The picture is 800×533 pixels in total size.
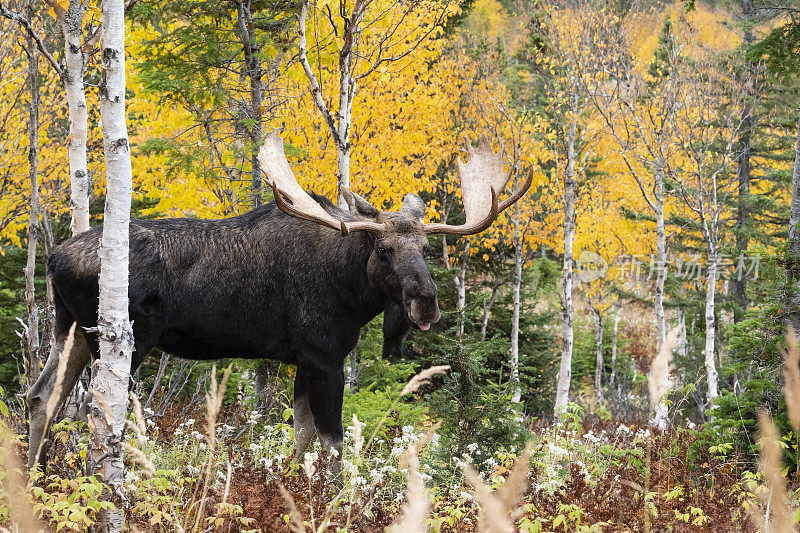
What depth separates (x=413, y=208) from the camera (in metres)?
5.49

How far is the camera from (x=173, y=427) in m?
6.95

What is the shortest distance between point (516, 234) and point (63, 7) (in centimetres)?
1069

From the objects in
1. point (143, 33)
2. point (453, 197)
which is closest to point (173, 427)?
point (143, 33)

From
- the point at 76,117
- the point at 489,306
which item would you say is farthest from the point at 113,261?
the point at 489,306

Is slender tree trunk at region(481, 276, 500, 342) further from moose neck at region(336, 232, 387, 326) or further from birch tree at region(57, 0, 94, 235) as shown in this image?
birch tree at region(57, 0, 94, 235)

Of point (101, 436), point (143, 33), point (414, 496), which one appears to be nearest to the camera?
point (414, 496)

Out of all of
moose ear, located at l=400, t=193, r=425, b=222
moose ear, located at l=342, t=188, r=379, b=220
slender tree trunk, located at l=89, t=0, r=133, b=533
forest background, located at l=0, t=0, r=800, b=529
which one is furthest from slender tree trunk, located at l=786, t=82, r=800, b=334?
slender tree trunk, located at l=89, t=0, r=133, b=533

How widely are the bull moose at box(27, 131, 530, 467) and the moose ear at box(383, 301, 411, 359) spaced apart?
1cm

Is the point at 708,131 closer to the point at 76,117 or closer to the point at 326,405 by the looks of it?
the point at 326,405

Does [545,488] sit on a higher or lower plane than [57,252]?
lower

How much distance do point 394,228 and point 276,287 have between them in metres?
1.02

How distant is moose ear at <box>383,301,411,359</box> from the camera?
524 centimetres

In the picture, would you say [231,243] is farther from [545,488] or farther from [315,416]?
[545,488]

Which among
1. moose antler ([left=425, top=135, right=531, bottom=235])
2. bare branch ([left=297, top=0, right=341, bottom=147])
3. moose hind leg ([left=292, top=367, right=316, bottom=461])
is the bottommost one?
moose hind leg ([left=292, top=367, right=316, bottom=461])
